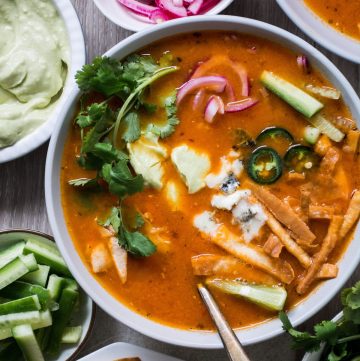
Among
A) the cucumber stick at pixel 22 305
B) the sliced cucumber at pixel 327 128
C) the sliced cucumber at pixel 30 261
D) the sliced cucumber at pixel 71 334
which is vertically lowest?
the sliced cucumber at pixel 71 334

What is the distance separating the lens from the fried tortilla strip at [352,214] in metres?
2.68

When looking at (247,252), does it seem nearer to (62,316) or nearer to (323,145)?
(323,145)

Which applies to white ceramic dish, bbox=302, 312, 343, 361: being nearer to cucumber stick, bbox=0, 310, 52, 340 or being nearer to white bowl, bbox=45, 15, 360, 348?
white bowl, bbox=45, 15, 360, 348

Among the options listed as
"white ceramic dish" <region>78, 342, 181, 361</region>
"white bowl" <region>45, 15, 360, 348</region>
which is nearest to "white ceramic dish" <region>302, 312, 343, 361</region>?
"white bowl" <region>45, 15, 360, 348</region>

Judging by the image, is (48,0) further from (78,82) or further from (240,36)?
(240,36)

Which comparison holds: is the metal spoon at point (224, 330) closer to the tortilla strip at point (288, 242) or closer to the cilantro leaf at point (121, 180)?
the tortilla strip at point (288, 242)

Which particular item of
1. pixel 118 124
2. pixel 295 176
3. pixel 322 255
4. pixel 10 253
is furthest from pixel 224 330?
pixel 10 253

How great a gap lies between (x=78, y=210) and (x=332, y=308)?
1107 millimetres

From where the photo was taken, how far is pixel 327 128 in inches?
105

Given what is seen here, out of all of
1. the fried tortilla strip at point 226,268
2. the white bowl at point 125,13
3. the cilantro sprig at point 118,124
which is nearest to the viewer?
the cilantro sprig at point 118,124

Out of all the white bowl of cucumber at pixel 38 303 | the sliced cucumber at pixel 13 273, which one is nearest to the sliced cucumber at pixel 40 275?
the white bowl of cucumber at pixel 38 303

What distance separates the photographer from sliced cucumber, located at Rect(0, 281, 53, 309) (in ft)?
9.53

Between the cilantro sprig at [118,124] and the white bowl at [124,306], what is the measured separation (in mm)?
78

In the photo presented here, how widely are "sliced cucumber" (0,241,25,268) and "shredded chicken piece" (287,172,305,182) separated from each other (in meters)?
1.11
